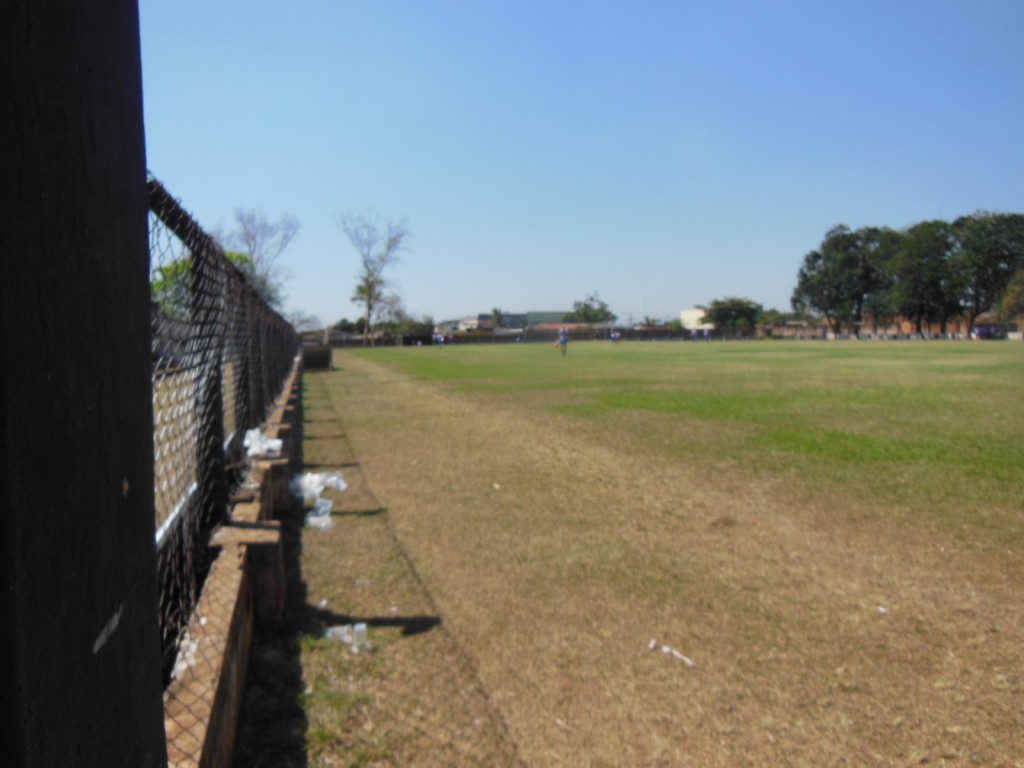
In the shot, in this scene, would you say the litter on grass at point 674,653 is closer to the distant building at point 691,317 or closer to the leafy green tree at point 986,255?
the leafy green tree at point 986,255

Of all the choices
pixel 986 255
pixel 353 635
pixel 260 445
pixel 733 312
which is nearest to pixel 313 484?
pixel 260 445

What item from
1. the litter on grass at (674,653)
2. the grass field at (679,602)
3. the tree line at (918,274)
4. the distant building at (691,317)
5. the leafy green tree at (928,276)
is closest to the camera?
the grass field at (679,602)

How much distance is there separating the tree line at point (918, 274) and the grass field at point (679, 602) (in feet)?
197

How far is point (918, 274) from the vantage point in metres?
85.5

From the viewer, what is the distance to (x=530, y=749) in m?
2.90

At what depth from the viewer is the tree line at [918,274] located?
65.6m

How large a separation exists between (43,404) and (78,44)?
1.31ft

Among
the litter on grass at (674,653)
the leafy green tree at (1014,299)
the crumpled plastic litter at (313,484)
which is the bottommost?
the litter on grass at (674,653)

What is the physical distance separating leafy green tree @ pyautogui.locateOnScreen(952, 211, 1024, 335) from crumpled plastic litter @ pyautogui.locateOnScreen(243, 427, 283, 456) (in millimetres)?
62784

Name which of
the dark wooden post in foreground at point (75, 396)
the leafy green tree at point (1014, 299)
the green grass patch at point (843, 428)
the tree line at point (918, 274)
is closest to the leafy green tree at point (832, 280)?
the tree line at point (918, 274)

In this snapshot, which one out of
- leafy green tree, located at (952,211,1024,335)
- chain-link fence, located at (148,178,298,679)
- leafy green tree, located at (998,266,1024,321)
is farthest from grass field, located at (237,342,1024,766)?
leafy green tree, located at (998,266,1024,321)

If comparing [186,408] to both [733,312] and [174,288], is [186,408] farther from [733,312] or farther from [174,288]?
[733,312]

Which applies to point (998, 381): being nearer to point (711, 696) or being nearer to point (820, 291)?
point (711, 696)

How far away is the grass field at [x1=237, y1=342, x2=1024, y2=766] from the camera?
2977 mm
